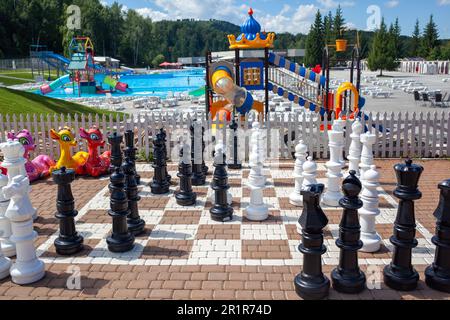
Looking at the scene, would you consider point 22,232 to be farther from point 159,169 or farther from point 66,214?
point 159,169

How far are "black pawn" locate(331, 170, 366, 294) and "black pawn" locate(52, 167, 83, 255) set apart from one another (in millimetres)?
2936

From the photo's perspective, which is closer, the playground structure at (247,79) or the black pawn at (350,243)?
the black pawn at (350,243)

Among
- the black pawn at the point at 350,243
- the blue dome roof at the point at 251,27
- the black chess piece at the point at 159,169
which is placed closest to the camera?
the black pawn at the point at 350,243

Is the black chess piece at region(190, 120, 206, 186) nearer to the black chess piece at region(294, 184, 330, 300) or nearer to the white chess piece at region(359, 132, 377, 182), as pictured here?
the white chess piece at region(359, 132, 377, 182)

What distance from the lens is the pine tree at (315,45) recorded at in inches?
2477

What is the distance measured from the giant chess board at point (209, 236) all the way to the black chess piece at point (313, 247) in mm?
711

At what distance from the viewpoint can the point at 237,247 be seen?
4949 millimetres

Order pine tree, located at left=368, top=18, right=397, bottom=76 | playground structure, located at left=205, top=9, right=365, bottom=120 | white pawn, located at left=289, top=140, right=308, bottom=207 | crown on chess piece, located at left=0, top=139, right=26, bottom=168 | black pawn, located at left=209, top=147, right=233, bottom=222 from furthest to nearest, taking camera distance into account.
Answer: pine tree, located at left=368, top=18, right=397, bottom=76 → playground structure, located at left=205, top=9, right=365, bottom=120 → white pawn, located at left=289, top=140, right=308, bottom=207 → black pawn, located at left=209, top=147, right=233, bottom=222 → crown on chess piece, located at left=0, top=139, right=26, bottom=168

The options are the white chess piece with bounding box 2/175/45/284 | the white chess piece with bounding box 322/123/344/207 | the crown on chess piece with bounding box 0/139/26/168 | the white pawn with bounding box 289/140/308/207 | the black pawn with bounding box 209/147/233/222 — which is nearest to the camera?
the white chess piece with bounding box 2/175/45/284

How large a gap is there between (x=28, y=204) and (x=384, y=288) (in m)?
3.58

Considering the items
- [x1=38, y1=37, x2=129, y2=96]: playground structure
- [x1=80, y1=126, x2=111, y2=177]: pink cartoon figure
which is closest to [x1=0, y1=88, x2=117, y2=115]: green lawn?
[x1=80, y1=126, x2=111, y2=177]: pink cartoon figure

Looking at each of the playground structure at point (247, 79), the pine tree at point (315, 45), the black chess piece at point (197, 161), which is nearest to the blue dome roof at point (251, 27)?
the playground structure at point (247, 79)

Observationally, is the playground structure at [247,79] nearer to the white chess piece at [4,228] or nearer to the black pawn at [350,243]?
the white chess piece at [4,228]

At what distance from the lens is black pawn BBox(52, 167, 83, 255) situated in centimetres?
464
